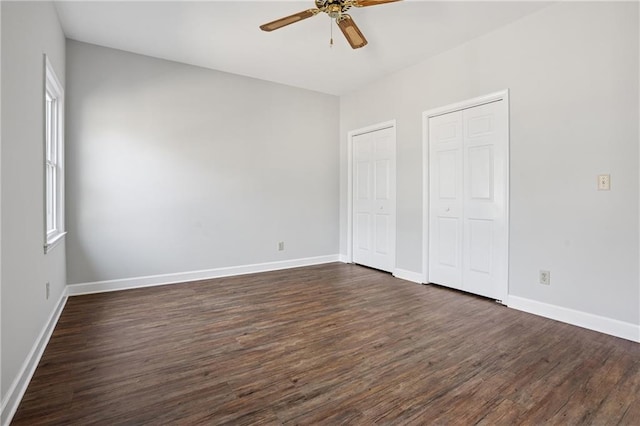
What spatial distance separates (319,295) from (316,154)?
2490 mm

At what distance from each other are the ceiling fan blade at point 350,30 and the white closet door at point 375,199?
73.2 inches

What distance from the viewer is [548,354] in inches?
85.2

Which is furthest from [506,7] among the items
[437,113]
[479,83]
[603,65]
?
[437,113]

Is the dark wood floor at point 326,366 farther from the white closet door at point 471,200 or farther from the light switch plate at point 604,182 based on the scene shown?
the light switch plate at point 604,182

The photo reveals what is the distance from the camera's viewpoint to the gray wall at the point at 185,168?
11.6 ft

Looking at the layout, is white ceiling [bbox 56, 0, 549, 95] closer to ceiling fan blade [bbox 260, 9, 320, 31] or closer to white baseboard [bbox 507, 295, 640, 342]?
ceiling fan blade [bbox 260, 9, 320, 31]

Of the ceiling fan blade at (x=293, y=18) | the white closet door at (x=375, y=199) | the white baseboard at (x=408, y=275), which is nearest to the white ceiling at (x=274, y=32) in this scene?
the ceiling fan blade at (x=293, y=18)

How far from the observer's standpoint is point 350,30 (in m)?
2.55

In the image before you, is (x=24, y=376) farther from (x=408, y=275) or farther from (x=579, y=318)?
(x=579, y=318)

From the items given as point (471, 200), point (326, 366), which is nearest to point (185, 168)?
point (326, 366)

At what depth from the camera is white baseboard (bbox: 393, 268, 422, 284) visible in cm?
402

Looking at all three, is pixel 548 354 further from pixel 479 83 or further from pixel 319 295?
pixel 479 83

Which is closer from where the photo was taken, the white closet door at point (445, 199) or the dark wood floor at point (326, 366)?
the dark wood floor at point (326, 366)

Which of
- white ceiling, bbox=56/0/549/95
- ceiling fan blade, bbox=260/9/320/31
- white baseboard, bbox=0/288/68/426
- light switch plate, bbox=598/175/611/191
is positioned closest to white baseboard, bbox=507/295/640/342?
light switch plate, bbox=598/175/611/191
